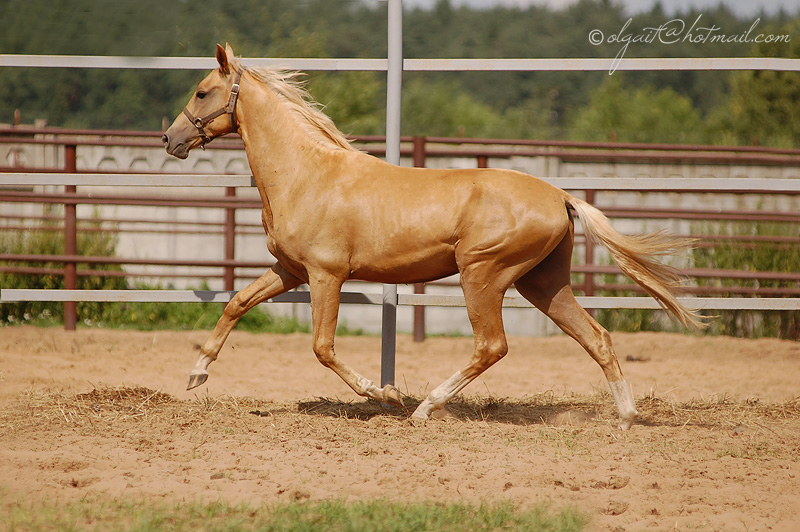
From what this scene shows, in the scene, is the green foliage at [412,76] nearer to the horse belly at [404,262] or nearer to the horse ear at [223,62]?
the horse ear at [223,62]

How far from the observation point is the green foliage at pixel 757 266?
856cm

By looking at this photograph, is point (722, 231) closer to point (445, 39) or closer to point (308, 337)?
point (308, 337)

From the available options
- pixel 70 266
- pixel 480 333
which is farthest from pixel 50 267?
pixel 480 333

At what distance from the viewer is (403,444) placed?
372 centimetres

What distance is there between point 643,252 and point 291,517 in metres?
2.50

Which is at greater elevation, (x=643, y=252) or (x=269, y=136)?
(x=269, y=136)

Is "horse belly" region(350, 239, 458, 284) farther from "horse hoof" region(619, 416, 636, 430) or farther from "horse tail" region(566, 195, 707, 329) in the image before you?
"horse hoof" region(619, 416, 636, 430)

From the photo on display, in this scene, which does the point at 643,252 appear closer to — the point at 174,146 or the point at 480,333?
the point at 480,333

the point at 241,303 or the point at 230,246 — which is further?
the point at 230,246

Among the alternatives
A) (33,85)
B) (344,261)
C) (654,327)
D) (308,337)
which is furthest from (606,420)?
(33,85)

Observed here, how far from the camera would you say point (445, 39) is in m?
72.9

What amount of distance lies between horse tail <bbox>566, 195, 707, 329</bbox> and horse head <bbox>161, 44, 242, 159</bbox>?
2037mm

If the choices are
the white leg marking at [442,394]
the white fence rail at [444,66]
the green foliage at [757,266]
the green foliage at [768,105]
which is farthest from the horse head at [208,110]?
the green foliage at [768,105]

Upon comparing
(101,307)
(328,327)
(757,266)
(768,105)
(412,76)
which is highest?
(412,76)
